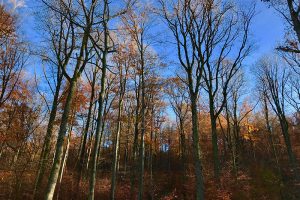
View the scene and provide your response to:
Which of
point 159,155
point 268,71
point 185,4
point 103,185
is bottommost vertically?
point 103,185

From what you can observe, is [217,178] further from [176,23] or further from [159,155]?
[159,155]

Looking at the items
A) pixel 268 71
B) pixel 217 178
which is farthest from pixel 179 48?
pixel 268 71

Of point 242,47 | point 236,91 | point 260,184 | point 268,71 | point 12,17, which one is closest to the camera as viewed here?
point 12,17

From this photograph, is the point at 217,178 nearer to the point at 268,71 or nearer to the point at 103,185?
the point at 103,185

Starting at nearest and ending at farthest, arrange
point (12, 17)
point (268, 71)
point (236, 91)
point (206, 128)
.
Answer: point (12, 17) → point (268, 71) → point (236, 91) → point (206, 128)

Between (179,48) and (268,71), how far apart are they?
14401mm

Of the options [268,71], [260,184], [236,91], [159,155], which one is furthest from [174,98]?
[159,155]

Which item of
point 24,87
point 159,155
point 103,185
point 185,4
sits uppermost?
point 185,4

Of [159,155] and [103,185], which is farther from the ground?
[159,155]

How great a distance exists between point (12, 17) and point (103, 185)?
13.4 meters

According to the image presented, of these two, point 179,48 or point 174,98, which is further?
point 174,98

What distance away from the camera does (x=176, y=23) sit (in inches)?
487

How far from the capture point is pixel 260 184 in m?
18.2

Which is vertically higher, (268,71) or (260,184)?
(268,71)
